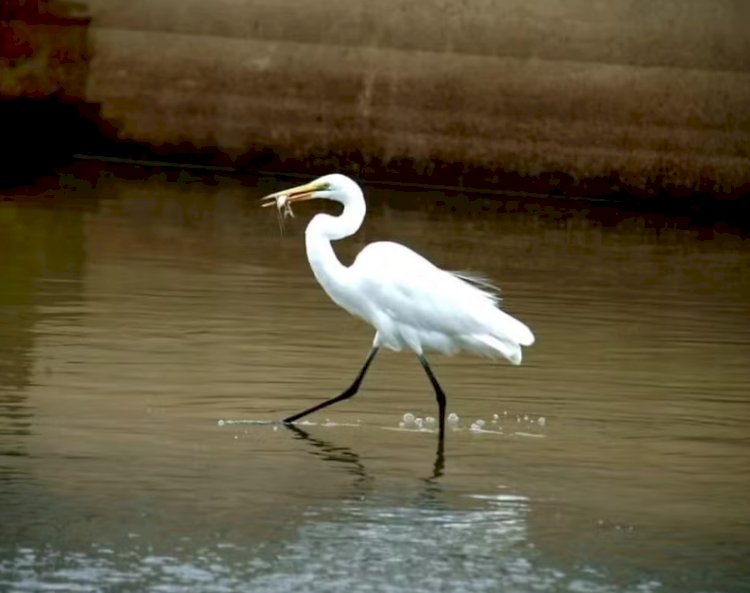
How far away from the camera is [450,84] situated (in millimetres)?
26672

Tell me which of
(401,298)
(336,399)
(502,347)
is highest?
(401,298)

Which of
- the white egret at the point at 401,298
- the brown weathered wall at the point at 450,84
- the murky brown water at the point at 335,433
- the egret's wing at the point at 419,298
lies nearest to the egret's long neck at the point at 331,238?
the white egret at the point at 401,298

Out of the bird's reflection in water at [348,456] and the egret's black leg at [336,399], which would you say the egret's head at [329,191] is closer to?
the egret's black leg at [336,399]

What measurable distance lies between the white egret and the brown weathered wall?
14798 millimetres

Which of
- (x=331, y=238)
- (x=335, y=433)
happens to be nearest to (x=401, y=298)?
(x=331, y=238)

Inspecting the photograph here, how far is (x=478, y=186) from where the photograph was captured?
26328 millimetres

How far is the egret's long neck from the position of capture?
11.4 m

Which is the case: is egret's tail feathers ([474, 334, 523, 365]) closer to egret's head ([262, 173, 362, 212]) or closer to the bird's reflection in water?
the bird's reflection in water

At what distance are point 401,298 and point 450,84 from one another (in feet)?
50.9

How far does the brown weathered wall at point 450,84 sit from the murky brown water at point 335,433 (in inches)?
269

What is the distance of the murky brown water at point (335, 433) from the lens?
328 inches

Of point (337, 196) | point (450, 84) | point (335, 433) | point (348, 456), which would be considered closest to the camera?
point (348, 456)

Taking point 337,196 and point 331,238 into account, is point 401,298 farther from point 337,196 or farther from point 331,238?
point 337,196

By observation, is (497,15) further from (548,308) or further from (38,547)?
(38,547)
